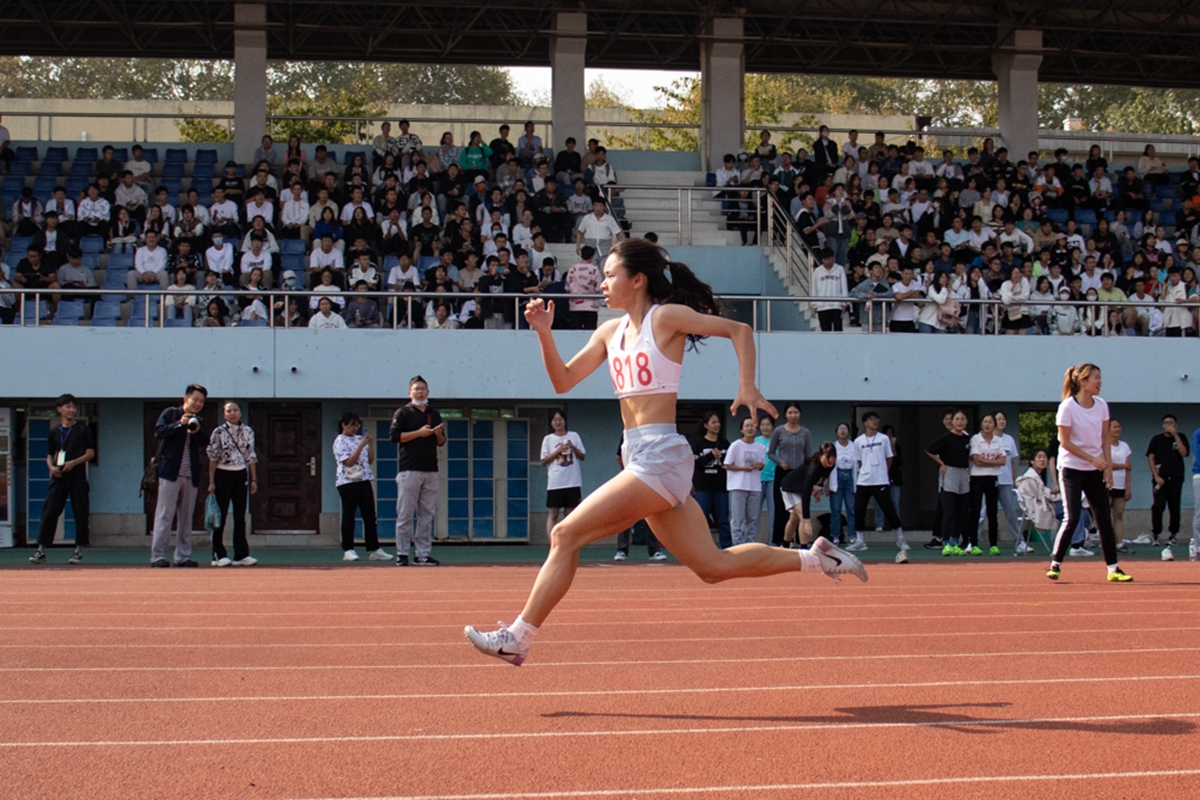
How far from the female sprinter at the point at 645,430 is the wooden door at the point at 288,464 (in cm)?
1573

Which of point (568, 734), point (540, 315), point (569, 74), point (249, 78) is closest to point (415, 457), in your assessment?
point (540, 315)

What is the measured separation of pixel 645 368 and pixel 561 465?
36.9ft

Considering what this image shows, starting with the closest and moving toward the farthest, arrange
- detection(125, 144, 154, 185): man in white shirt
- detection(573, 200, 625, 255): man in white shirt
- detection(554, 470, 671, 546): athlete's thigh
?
detection(554, 470, 671, 546): athlete's thigh < detection(573, 200, 625, 255): man in white shirt < detection(125, 144, 154, 185): man in white shirt

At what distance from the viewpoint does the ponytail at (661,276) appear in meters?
6.09

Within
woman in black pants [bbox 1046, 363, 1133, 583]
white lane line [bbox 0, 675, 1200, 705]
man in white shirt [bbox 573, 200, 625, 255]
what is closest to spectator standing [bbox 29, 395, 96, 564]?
man in white shirt [bbox 573, 200, 625, 255]

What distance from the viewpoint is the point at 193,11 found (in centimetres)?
2792

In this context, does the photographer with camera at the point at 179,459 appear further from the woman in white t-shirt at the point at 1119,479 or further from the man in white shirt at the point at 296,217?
the woman in white t-shirt at the point at 1119,479

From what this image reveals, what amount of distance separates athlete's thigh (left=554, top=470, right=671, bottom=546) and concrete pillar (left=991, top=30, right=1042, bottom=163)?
2712 centimetres

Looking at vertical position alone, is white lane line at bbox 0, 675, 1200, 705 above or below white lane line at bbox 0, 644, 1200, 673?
above

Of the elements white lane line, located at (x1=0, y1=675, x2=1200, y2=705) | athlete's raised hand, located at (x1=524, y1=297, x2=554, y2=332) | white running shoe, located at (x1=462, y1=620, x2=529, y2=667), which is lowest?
white lane line, located at (x1=0, y1=675, x2=1200, y2=705)

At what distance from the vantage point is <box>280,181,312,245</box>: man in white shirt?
2264 cm

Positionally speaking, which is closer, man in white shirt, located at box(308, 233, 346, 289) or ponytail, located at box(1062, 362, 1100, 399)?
ponytail, located at box(1062, 362, 1100, 399)

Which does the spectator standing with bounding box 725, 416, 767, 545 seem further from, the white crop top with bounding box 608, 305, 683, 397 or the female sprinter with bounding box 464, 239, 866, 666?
the white crop top with bounding box 608, 305, 683, 397

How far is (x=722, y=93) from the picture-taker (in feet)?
93.7
